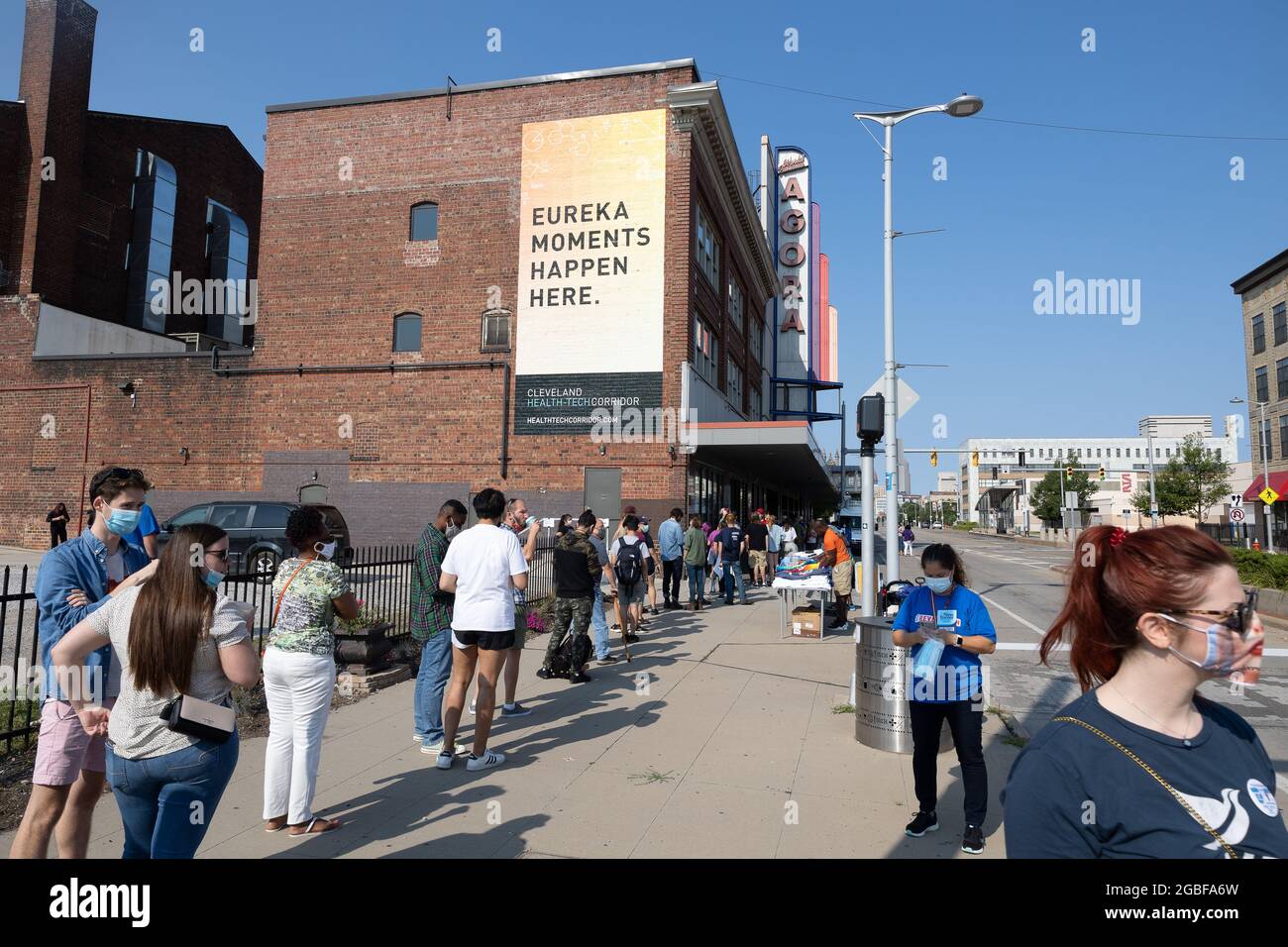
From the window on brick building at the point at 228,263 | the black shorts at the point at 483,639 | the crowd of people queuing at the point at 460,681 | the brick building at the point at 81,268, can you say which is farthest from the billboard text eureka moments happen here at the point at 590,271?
the window on brick building at the point at 228,263

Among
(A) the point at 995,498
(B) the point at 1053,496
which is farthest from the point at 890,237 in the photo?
(A) the point at 995,498

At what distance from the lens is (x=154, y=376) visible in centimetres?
2406

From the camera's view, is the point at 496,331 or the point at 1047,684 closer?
the point at 1047,684

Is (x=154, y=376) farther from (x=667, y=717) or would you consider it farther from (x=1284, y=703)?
(x=1284, y=703)

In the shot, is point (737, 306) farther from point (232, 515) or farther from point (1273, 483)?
point (1273, 483)

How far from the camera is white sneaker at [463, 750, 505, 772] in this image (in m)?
5.62

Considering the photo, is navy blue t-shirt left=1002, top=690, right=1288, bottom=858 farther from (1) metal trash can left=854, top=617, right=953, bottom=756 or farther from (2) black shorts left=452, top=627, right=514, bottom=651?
(1) metal trash can left=854, top=617, right=953, bottom=756

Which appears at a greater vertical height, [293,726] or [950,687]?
[950,687]

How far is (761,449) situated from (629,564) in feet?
45.8

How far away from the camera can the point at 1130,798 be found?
162cm
